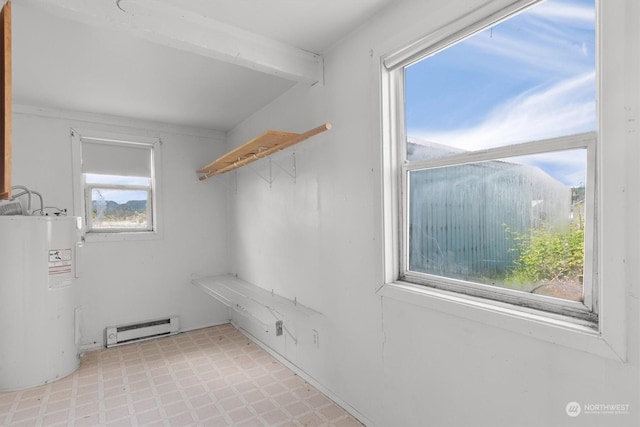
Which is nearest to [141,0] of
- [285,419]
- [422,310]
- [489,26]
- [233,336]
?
[489,26]

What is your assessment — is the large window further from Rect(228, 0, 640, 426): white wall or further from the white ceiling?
the white ceiling

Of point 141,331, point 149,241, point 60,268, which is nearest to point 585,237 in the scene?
point 60,268

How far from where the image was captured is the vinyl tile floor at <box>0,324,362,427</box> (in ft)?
7.32

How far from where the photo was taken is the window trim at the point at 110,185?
3.45 meters

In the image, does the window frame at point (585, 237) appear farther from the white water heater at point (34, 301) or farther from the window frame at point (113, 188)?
the window frame at point (113, 188)

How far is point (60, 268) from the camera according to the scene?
2902mm

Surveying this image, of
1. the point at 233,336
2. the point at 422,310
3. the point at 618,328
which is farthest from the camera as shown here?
the point at 233,336

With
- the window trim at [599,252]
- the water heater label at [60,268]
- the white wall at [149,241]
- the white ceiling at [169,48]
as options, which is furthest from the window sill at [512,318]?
the white wall at [149,241]

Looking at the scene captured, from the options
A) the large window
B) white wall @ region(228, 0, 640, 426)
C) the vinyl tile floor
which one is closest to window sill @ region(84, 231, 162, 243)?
the vinyl tile floor

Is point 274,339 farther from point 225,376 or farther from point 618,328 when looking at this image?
point 618,328

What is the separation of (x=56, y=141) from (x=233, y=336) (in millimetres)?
2798

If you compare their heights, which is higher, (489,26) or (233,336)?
(489,26)

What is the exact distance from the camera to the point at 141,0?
1.72m

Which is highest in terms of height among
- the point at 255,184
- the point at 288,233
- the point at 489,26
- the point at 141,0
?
the point at 141,0
